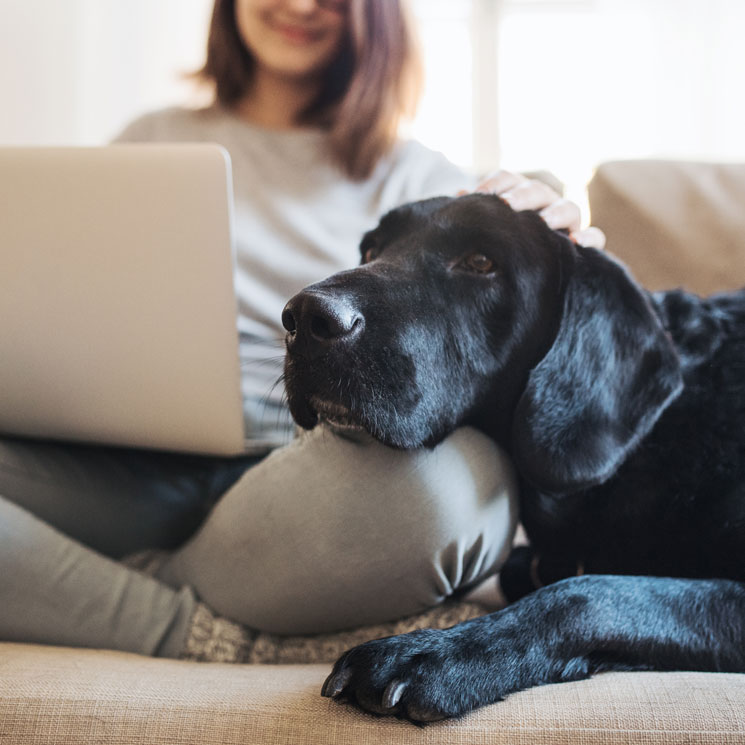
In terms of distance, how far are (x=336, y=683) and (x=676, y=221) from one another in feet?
3.97

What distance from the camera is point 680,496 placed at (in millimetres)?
931

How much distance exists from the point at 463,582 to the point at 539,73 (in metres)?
3.53

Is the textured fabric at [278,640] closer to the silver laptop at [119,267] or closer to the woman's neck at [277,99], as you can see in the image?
the silver laptop at [119,267]

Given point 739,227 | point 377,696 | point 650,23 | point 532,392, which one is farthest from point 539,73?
point 377,696

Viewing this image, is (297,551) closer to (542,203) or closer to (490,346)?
(490,346)

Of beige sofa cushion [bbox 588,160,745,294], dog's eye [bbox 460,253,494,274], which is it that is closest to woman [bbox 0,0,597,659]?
dog's eye [bbox 460,253,494,274]

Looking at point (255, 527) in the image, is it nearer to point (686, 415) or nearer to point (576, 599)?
Result: point (576, 599)

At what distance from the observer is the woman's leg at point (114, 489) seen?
43.4 inches

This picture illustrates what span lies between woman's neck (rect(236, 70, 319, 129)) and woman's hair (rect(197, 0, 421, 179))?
0.02 meters

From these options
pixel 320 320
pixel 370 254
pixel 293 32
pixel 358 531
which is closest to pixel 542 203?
pixel 370 254

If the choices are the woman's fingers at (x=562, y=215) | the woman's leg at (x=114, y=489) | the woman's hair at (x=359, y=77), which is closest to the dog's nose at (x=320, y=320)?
the woman's fingers at (x=562, y=215)

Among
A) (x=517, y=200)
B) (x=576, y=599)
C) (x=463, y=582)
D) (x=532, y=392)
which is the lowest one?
(x=463, y=582)

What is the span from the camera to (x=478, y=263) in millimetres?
997

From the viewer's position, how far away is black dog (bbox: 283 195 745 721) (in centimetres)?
78
